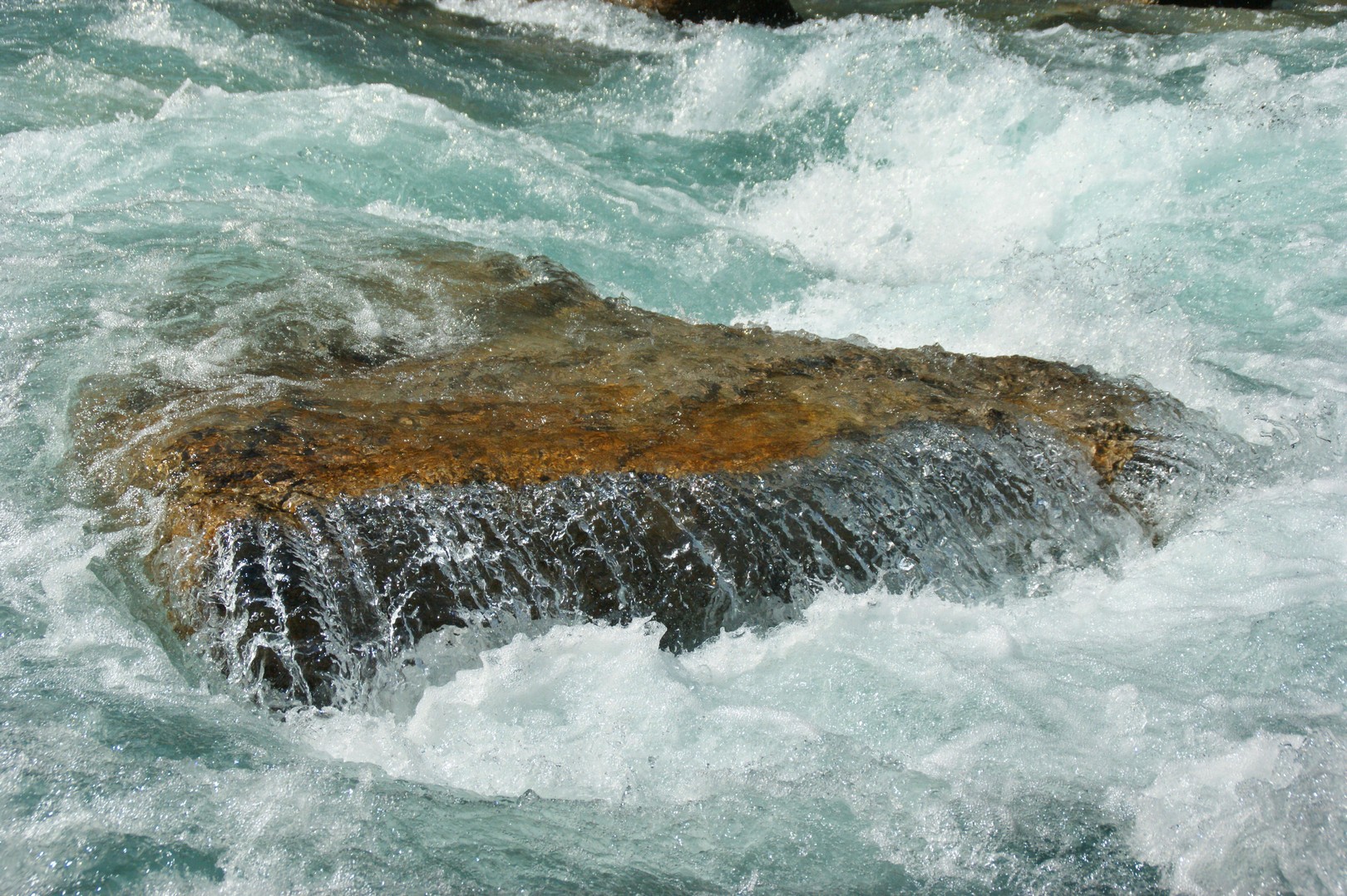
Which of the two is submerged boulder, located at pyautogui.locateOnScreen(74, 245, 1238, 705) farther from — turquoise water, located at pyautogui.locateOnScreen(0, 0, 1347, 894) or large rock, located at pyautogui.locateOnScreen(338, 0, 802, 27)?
large rock, located at pyautogui.locateOnScreen(338, 0, 802, 27)

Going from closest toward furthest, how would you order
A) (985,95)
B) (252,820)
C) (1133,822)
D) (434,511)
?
(252,820) < (1133,822) < (434,511) < (985,95)

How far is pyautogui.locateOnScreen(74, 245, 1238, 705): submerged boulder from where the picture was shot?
8.03 ft

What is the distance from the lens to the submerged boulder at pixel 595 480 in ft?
8.03

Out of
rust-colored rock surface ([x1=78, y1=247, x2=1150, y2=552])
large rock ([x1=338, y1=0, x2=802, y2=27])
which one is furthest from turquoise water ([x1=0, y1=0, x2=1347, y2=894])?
large rock ([x1=338, y1=0, x2=802, y2=27])

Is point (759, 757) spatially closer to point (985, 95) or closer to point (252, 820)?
point (252, 820)

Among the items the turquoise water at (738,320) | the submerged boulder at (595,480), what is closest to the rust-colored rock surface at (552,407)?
the submerged boulder at (595,480)

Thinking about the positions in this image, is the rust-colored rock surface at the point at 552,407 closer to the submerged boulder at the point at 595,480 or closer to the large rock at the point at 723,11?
the submerged boulder at the point at 595,480

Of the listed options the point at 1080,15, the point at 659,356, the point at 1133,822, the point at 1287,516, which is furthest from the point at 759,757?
the point at 1080,15

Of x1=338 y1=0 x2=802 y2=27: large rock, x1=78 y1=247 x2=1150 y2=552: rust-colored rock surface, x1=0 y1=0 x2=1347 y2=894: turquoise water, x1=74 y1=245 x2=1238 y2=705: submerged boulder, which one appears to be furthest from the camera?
x1=338 y1=0 x2=802 y2=27: large rock

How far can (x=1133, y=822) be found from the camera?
221 centimetres

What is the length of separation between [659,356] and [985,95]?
4.36 meters

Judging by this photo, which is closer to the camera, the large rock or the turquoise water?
the turquoise water

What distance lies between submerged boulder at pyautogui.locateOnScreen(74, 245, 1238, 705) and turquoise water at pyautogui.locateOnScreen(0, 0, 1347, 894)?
121 mm

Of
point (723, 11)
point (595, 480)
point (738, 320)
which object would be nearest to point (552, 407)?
point (595, 480)
